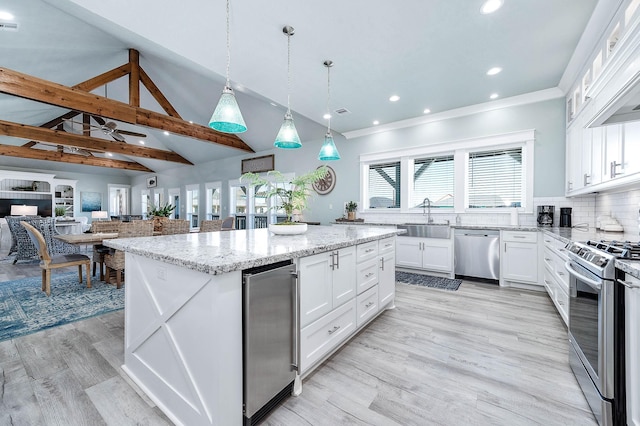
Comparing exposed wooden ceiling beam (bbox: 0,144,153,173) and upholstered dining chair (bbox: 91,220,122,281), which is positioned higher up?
exposed wooden ceiling beam (bbox: 0,144,153,173)

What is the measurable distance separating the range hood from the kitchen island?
72.6 inches

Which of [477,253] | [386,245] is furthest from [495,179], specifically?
[386,245]

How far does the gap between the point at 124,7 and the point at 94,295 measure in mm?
3307

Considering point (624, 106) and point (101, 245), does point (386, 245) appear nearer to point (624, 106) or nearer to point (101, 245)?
point (624, 106)

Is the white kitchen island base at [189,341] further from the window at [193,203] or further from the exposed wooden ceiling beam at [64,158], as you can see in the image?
the exposed wooden ceiling beam at [64,158]

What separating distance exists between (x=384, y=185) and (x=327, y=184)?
1327mm

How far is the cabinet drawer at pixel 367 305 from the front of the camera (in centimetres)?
231

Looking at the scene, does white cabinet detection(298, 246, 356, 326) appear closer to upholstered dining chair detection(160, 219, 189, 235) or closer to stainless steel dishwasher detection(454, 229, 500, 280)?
stainless steel dishwasher detection(454, 229, 500, 280)

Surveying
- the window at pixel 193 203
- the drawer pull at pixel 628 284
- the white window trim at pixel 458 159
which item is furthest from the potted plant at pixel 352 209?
the window at pixel 193 203

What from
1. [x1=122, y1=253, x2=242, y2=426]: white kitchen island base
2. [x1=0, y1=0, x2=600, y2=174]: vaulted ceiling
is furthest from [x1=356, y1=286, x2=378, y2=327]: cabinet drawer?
[x1=0, y1=0, x2=600, y2=174]: vaulted ceiling

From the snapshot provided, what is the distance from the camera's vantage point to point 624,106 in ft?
5.37

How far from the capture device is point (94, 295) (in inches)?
136

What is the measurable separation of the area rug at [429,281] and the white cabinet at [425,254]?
140 millimetres

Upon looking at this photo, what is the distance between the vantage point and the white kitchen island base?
121cm
